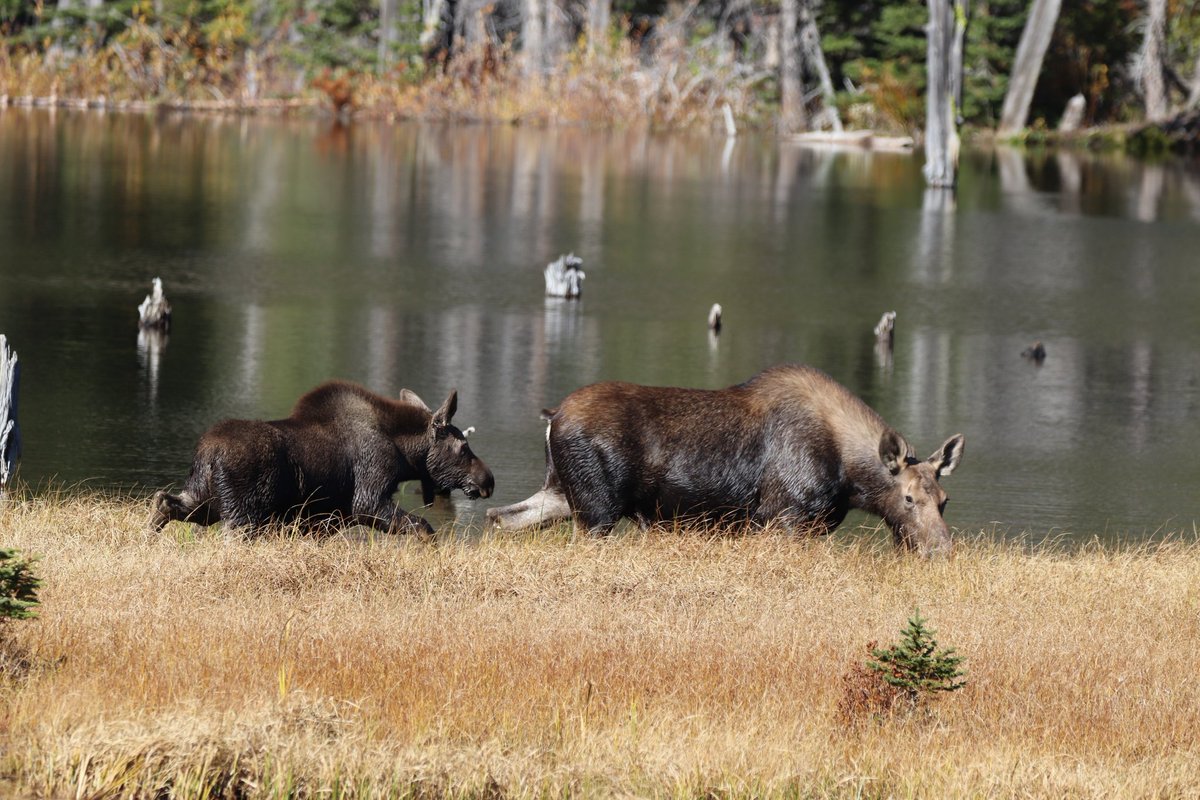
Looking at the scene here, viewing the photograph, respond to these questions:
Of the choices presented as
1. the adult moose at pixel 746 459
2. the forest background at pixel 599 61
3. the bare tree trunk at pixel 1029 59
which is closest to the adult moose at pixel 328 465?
the adult moose at pixel 746 459

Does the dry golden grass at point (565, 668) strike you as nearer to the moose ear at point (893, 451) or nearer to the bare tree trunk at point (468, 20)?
the moose ear at point (893, 451)

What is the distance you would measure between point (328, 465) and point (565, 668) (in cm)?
366

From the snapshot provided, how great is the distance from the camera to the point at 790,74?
62062 millimetres

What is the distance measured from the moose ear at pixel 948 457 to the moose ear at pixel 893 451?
0.63 ft

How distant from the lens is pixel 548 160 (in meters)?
48.9

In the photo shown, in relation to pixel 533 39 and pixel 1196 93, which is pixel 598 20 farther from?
pixel 1196 93

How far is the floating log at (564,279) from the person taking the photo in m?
26.4

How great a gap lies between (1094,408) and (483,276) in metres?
10.8

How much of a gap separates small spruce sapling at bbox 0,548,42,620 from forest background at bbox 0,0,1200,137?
5400 cm

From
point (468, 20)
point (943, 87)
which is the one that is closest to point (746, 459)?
point (943, 87)

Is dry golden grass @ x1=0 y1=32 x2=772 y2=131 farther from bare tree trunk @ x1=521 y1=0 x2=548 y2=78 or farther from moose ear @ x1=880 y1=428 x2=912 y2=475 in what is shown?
moose ear @ x1=880 y1=428 x2=912 y2=475

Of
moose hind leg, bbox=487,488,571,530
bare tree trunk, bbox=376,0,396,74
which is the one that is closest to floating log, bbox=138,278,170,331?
moose hind leg, bbox=487,488,571,530

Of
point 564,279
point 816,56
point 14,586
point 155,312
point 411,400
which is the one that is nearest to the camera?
point 14,586

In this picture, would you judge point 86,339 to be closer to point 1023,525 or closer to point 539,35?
point 1023,525
